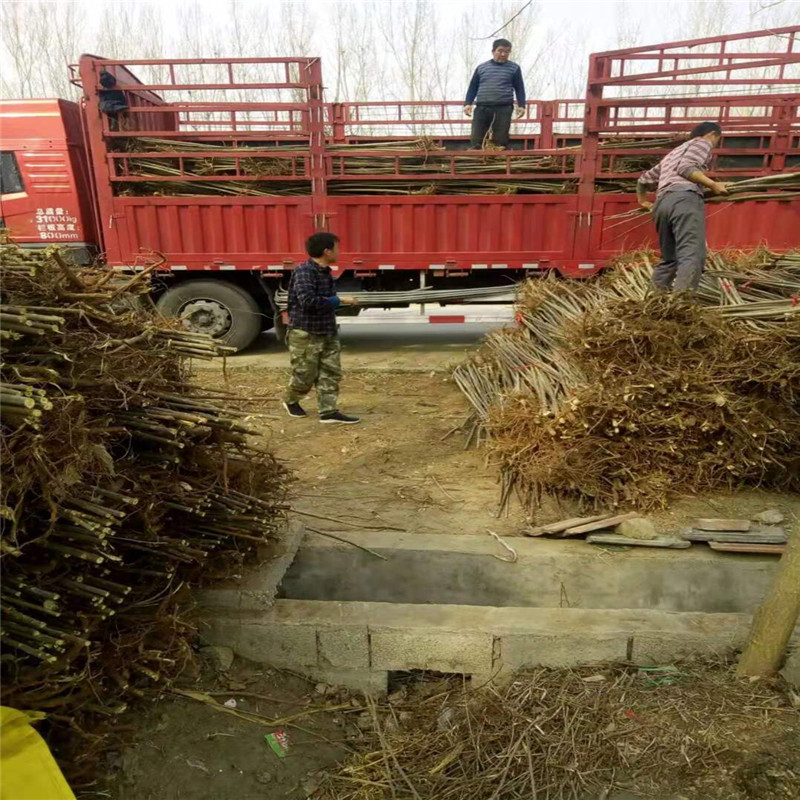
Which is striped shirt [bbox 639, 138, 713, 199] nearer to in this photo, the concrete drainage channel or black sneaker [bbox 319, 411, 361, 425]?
the concrete drainage channel

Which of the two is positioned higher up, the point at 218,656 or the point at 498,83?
the point at 498,83

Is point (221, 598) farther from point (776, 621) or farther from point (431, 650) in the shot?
point (776, 621)

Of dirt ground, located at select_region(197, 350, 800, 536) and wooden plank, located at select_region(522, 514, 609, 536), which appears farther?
dirt ground, located at select_region(197, 350, 800, 536)

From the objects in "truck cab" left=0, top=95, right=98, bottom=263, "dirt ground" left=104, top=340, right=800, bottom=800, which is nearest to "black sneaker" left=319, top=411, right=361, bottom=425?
"dirt ground" left=104, top=340, right=800, bottom=800

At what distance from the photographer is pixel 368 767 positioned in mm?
2271

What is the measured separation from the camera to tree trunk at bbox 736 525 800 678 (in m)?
2.22

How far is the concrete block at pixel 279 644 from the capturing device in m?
2.73

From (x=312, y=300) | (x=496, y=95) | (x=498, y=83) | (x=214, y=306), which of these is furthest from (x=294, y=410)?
(x=498, y=83)

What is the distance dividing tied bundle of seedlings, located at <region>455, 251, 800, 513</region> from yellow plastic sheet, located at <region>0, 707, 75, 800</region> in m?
2.90

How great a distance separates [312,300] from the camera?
17.0 ft

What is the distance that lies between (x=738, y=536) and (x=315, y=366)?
365 cm

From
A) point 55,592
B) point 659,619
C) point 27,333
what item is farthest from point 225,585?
point 659,619

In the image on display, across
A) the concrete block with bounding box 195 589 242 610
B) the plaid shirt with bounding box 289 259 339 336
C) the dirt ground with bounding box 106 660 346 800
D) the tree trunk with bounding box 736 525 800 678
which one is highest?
the plaid shirt with bounding box 289 259 339 336

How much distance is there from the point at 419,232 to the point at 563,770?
6658mm
